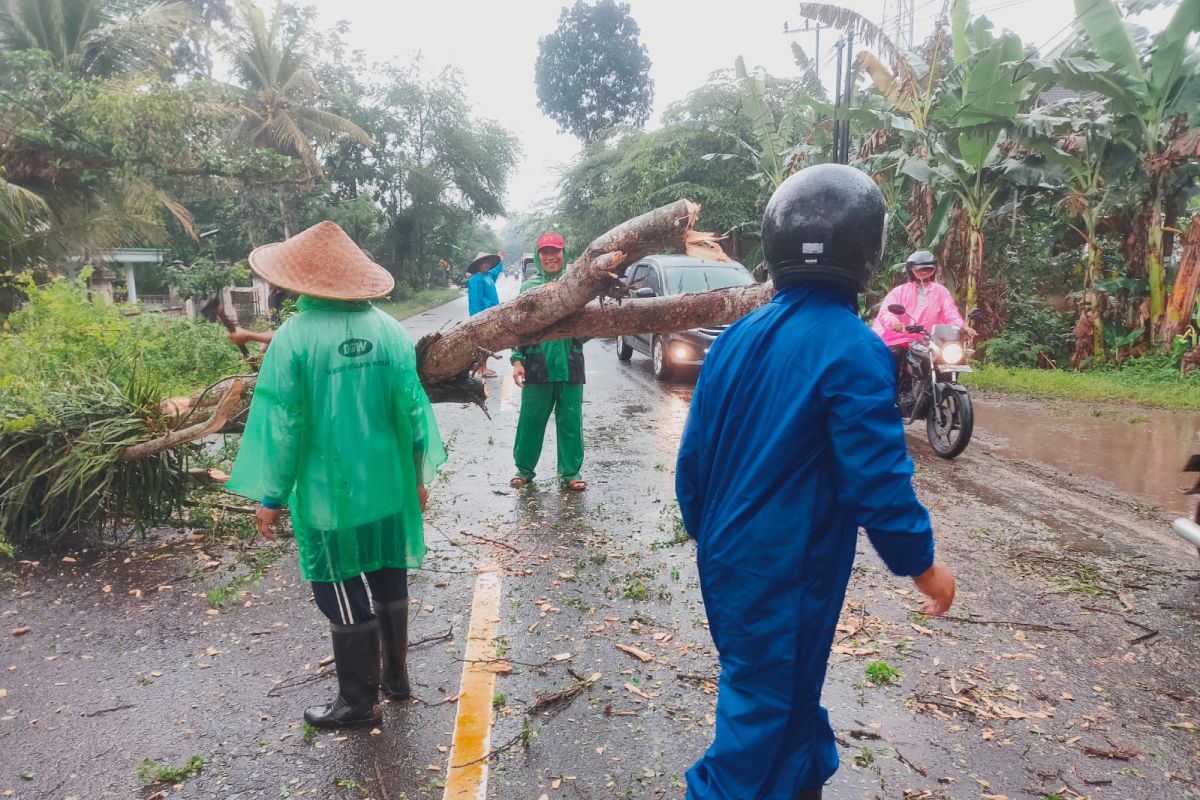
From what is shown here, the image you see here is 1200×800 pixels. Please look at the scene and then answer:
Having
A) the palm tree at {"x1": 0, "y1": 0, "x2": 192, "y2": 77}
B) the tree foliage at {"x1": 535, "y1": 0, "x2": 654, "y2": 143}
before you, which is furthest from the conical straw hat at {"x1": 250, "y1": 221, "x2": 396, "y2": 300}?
the tree foliage at {"x1": 535, "y1": 0, "x2": 654, "y2": 143}

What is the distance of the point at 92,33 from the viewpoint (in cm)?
1675

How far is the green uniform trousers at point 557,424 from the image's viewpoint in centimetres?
642

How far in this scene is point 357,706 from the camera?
3053 mm

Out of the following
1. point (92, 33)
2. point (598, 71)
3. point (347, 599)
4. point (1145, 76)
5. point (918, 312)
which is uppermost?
point (598, 71)

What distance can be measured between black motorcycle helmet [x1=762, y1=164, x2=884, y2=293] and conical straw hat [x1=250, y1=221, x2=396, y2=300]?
1648mm

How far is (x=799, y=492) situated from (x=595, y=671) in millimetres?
1830

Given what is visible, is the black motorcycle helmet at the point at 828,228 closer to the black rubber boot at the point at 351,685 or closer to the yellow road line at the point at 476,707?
the yellow road line at the point at 476,707

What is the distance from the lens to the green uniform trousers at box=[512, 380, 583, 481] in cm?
642

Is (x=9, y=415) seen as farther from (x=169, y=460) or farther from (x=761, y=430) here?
(x=761, y=430)

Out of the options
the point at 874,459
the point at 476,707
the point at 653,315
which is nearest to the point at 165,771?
the point at 476,707

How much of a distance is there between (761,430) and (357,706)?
1.98 metres

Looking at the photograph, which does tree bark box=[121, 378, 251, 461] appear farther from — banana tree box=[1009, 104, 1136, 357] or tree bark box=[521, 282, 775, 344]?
banana tree box=[1009, 104, 1136, 357]

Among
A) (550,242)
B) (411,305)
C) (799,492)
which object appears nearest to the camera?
(799,492)

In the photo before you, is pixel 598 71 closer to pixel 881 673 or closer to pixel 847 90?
pixel 847 90
